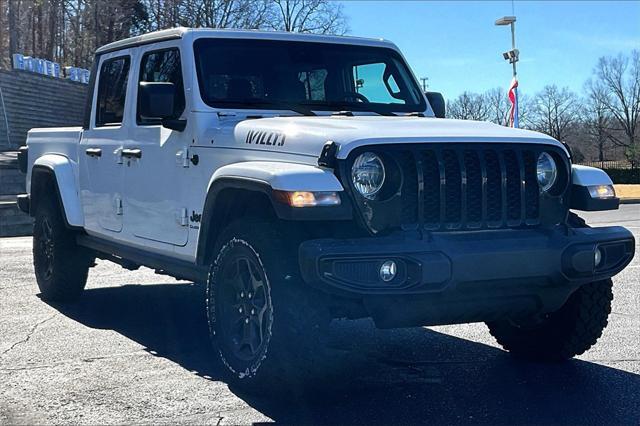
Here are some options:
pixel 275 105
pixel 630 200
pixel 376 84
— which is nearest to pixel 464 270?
pixel 275 105

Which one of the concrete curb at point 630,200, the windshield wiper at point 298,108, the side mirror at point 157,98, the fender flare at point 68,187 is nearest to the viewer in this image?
the side mirror at point 157,98

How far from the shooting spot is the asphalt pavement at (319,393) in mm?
4145

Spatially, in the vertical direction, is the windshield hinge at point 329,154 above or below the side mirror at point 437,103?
below

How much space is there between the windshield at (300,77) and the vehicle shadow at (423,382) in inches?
63.8

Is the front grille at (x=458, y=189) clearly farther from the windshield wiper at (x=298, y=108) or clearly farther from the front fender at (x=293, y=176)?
the windshield wiper at (x=298, y=108)

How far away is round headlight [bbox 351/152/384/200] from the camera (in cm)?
412

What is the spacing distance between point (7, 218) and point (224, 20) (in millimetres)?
35793

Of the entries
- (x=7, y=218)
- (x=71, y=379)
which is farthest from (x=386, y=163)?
(x=7, y=218)

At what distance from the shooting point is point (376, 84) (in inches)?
238

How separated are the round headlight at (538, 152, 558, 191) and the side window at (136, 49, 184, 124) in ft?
7.53

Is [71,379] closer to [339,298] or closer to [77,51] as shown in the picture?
[339,298]

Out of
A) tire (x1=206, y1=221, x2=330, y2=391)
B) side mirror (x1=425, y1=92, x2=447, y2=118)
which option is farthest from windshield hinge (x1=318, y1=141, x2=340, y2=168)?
side mirror (x1=425, y1=92, x2=447, y2=118)

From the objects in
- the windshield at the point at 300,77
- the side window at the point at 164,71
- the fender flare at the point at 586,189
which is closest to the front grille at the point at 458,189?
the fender flare at the point at 586,189

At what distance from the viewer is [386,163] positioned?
4152mm
